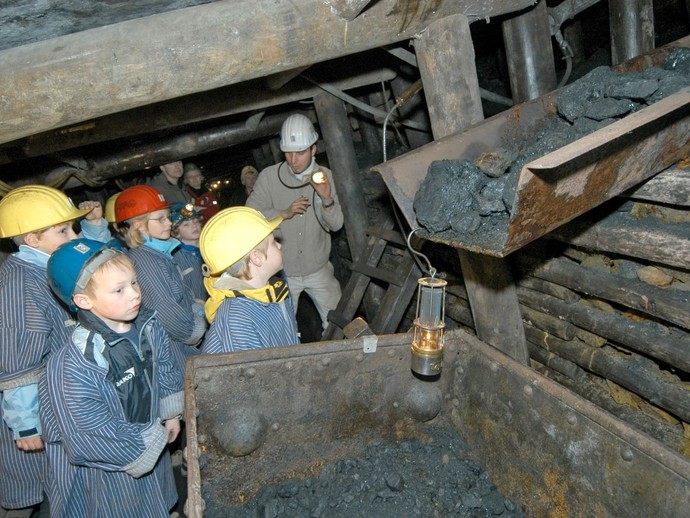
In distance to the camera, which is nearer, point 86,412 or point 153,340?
point 86,412

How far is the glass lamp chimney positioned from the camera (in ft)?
6.62

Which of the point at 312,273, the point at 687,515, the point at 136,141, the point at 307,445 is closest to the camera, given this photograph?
the point at 687,515

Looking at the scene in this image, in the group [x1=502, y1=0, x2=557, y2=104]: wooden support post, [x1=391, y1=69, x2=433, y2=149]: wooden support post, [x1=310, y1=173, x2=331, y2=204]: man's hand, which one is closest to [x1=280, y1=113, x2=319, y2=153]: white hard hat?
[x1=310, y1=173, x2=331, y2=204]: man's hand

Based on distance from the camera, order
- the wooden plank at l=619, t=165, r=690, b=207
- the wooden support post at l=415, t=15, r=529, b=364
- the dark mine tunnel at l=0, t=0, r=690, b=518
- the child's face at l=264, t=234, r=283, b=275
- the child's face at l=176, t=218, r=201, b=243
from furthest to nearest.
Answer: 1. the child's face at l=176, t=218, r=201, b=243
2. the wooden support post at l=415, t=15, r=529, b=364
3. the child's face at l=264, t=234, r=283, b=275
4. the wooden plank at l=619, t=165, r=690, b=207
5. the dark mine tunnel at l=0, t=0, r=690, b=518

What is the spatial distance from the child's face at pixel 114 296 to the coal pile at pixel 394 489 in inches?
40.0

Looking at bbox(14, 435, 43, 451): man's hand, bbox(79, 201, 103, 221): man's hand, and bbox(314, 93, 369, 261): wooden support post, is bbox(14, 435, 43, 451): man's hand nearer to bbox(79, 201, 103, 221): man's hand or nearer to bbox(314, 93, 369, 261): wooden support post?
bbox(79, 201, 103, 221): man's hand

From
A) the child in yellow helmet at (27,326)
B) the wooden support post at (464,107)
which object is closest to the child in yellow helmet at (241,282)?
the child in yellow helmet at (27,326)

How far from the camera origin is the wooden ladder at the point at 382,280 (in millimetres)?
4504

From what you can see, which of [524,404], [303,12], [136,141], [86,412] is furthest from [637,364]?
[136,141]

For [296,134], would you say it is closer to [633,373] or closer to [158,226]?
[158,226]

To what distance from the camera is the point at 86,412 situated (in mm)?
1947

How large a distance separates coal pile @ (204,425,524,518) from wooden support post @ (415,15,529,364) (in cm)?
80

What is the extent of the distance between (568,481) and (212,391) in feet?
5.18

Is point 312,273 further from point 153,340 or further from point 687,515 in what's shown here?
point 687,515
